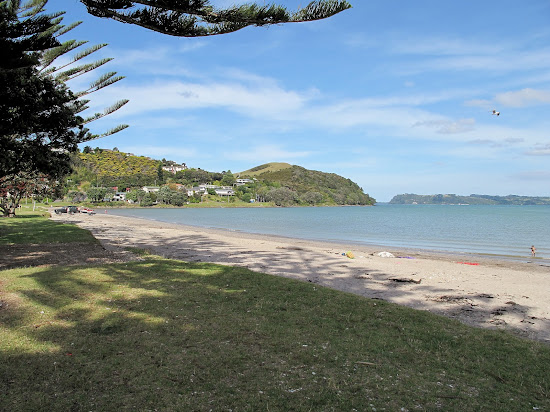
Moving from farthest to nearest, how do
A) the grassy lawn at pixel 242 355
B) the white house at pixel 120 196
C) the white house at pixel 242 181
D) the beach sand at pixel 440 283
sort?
the white house at pixel 242 181, the white house at pixel 120 196, the beach sand at pixel 440 283, the grassy lawn at pixel 242 355

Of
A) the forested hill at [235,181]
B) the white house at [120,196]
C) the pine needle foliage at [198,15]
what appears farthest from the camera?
the forested hill at [235,181]

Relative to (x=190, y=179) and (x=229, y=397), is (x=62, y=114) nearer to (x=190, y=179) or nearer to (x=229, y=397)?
(x=229, y=397)

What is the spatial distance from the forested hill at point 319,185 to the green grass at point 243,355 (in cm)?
14349

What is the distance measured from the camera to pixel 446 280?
11391 millimetres

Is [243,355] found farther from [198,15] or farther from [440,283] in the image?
[440,283]

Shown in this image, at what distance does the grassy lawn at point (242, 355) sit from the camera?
3316mm

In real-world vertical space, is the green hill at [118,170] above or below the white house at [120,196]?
above

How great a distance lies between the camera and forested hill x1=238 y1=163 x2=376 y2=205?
162050 mm

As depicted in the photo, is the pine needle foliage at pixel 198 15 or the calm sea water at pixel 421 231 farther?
the calm sea water at pixel 421 231

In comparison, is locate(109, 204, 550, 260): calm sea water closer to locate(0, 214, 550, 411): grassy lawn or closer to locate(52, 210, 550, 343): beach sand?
locate(52, 210, 550, 343): beach sand

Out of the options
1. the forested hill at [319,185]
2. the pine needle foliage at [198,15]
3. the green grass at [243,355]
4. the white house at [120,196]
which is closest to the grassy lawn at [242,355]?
the green grass at [243,355]

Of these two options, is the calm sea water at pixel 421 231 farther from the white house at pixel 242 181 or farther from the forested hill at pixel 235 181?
the white house at pixel 242 181

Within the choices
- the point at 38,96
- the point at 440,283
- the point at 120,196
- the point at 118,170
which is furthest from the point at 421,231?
the point at 118,170

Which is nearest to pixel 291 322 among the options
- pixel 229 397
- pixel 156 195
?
pixel 229 397
